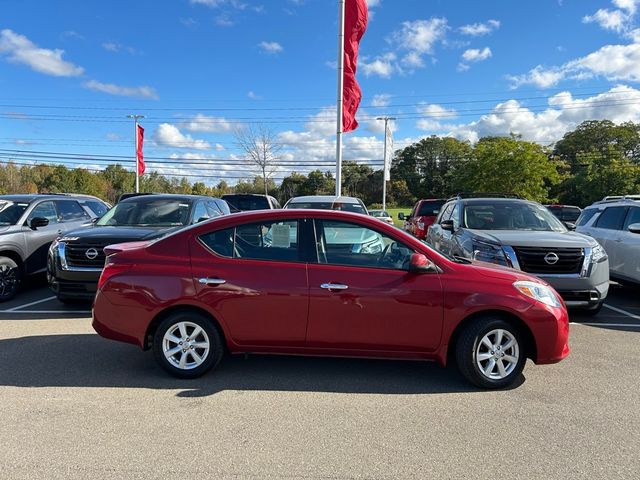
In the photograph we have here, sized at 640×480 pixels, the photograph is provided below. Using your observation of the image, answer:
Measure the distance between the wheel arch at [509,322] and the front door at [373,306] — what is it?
0.66 feet

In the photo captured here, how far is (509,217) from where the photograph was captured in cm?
A: 805

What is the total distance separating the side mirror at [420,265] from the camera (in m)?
4.16

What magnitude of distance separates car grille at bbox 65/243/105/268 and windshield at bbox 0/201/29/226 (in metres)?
2.65

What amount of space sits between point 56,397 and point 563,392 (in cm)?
460

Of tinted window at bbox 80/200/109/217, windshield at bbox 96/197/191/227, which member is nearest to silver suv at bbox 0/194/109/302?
tinted window at bbox 80/200/109/217

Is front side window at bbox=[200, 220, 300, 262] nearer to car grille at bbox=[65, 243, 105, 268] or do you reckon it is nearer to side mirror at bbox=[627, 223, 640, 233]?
car grille at bbox=[65, 243, 105, 268]

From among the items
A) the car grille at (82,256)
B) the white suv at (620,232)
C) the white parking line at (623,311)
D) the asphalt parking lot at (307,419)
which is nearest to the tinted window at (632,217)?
the white suv at (620,232)

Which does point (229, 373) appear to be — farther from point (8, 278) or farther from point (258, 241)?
point (8, 278)

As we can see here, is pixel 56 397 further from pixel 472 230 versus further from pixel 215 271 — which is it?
pixel 472 230

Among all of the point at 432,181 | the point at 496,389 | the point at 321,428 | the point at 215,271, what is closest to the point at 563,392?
the point at 496,389

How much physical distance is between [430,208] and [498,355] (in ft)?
46.7

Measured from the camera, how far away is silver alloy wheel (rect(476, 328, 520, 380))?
167 inches

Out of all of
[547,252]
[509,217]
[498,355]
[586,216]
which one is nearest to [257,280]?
[498,355]

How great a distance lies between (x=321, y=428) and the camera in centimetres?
353
